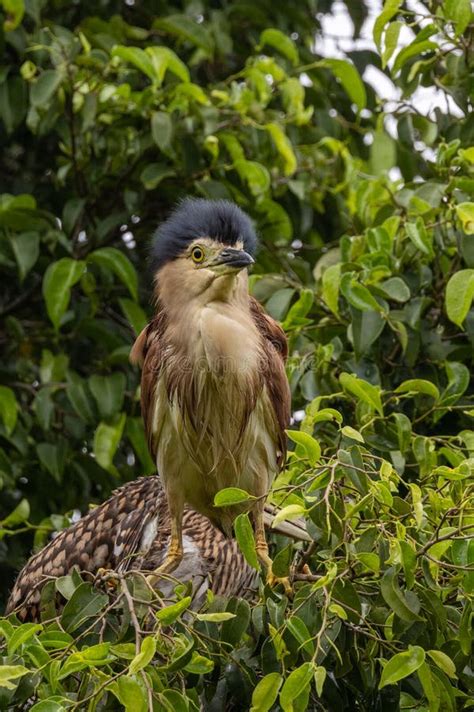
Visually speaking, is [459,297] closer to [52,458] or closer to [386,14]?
[386,14]

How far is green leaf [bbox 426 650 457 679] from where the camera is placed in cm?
263

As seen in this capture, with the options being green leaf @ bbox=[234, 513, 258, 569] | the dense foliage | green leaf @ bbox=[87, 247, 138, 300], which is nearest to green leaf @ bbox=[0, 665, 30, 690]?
the dense foliage

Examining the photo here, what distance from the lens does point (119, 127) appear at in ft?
16.7

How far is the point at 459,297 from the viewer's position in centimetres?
353

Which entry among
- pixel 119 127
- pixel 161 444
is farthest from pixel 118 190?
pixel 161 444

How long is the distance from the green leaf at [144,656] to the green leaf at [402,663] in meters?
0.47

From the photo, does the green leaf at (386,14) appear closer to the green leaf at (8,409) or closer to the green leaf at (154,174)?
the green leaf at (154,174)

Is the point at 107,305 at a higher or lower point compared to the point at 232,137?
lower

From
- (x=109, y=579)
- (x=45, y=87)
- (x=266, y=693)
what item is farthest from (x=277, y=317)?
(x=266, y=693)

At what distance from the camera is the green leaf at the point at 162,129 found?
4.84m

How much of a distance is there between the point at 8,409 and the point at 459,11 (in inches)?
80.6

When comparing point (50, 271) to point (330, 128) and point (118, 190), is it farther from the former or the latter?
point (330, 128)

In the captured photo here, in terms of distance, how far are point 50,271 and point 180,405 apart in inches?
51.6

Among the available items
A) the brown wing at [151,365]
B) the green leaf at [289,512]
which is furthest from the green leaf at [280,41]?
the green leaf at [289,512]
